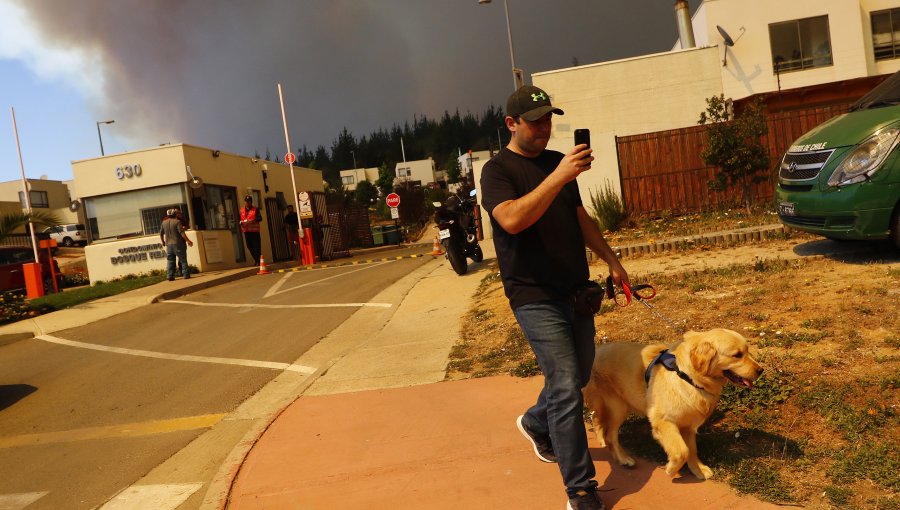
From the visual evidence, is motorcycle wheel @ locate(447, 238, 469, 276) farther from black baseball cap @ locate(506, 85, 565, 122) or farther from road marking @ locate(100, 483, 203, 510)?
black baseball cap @ locate(506, 85, 565, 122)

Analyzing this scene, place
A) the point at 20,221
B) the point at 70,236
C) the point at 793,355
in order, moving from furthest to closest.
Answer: the point at 70,236, the point at 20,221, the point at 793,355

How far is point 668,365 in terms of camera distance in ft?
11.7

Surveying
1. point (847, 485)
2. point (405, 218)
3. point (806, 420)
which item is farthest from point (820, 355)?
point (405, 218)

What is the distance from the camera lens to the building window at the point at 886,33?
25.7m

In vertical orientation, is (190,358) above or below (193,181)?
below

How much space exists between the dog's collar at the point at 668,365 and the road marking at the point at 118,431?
4130mm

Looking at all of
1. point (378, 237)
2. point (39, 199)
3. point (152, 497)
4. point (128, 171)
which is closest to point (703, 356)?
point (152, 497)

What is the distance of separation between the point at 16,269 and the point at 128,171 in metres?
5.40

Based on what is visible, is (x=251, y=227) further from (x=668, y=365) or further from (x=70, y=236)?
(x=70, y=236)

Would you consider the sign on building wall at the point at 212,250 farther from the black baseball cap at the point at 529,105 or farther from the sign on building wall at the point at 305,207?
the black baseball cap at the point at 529,105

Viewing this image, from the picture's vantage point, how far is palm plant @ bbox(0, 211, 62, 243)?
54.2 ft

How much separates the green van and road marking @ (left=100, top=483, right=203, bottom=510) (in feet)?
22.2

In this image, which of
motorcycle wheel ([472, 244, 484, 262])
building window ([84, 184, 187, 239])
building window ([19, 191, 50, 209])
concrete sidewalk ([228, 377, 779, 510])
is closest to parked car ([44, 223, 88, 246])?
building window ([19, 191, 50, 209])

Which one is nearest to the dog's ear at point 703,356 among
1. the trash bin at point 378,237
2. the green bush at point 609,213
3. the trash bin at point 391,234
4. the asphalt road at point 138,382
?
the asphalt road at point 138,382
